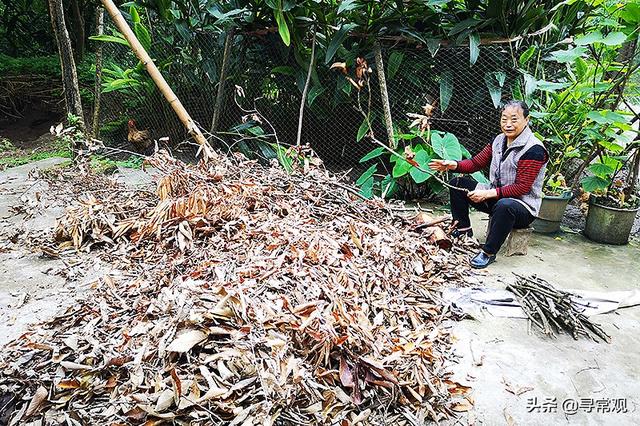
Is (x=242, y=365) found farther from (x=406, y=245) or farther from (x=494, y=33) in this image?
(x=494, y=33)

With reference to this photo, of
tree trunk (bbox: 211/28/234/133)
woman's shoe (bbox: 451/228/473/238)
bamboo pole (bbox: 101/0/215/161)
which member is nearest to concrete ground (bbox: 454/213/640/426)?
woman's shoe (bbox: 451/228/473/238)

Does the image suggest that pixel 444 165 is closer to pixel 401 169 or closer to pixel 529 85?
pixel 401 169

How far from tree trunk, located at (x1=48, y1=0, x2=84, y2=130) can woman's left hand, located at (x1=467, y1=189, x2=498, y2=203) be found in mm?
3419

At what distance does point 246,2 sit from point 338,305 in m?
3.24

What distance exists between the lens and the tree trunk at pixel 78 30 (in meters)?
6.65

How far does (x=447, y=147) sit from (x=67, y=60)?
341cm

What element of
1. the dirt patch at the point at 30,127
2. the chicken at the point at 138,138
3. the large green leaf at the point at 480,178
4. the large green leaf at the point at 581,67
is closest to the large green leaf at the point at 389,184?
the large green leaf at the point at 480,178

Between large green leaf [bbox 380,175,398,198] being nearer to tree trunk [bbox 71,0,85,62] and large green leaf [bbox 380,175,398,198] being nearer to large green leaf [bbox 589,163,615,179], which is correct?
large green leaf [bbox 589,163,615,179]

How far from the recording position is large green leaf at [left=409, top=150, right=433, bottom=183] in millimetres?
3542

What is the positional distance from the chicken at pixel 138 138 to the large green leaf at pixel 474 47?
332 centimetres

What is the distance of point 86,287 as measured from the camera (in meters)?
2.27

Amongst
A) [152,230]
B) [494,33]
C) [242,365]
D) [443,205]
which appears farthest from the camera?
[443,205]

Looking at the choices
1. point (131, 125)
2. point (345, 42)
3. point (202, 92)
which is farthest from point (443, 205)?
point (131, 125)

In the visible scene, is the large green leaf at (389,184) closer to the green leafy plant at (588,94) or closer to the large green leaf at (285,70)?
the green leafy plant at (588,94)
